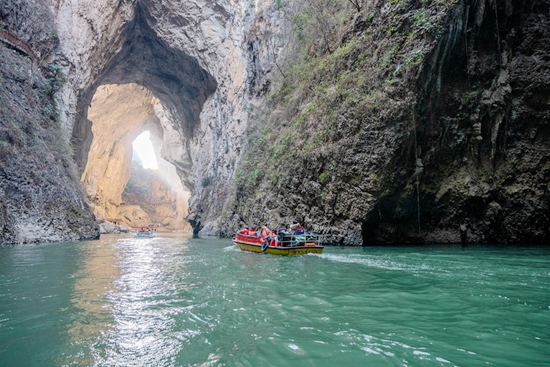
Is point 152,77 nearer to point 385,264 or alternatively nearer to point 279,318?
point 385,264

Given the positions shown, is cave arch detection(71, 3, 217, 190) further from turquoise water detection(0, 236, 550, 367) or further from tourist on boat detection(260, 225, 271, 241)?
turquoise water detection(0, 236, 550, 367)

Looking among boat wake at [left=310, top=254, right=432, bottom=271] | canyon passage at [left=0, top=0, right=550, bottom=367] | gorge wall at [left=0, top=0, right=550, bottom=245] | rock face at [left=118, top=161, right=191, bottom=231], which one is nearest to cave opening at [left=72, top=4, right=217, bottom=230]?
rock face at [left=118, top=161, right=191, bottom=231]

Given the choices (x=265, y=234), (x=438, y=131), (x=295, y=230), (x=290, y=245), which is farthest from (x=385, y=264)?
(x=438, y=131)

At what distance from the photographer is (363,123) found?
43.7ft

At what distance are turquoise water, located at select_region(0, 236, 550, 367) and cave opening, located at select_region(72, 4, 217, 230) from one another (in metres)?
24.6

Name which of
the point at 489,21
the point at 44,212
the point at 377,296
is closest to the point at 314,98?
the point at 489,21

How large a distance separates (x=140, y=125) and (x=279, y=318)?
176 ft

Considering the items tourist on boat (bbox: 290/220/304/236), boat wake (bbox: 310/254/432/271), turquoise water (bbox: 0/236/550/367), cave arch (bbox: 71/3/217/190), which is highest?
cave arch (bbox: 71/3/217/190)

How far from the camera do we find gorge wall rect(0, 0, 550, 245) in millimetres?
12273

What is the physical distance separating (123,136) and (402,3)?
45990 mm

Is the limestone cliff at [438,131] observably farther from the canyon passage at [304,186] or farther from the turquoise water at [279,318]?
the turquoise water at [279,318]

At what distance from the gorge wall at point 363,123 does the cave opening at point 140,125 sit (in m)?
5.73

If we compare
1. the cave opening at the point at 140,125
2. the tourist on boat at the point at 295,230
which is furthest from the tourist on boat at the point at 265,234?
the cave opening at the point at 140,125

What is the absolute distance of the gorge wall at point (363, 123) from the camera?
40.3 ft
